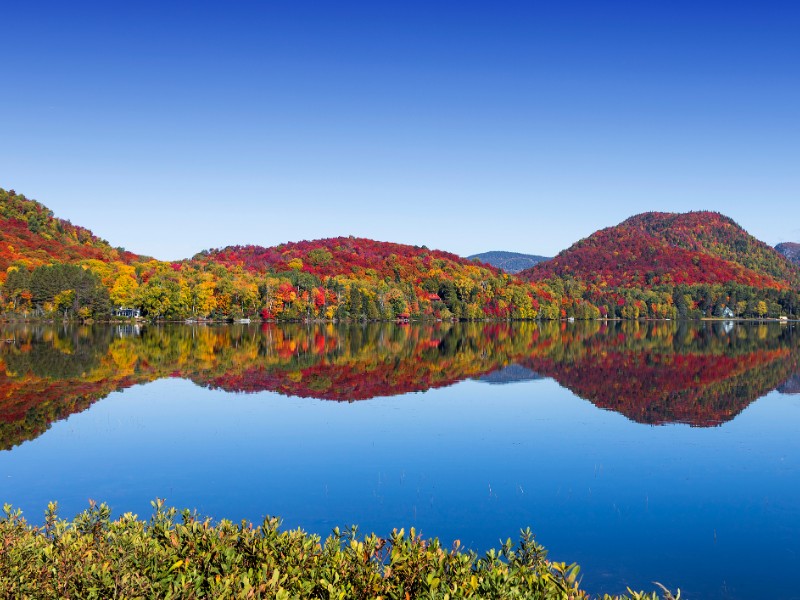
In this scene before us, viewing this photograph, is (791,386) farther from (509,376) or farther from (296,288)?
(296,288)

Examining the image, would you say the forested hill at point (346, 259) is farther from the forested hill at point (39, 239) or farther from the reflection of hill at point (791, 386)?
the reflection of hill at point (791, 386)

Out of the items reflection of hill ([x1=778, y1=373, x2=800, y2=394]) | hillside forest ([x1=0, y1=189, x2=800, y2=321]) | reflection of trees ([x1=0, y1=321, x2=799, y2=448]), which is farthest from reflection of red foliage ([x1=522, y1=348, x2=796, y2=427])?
hillside forest ([x1=0, y1=189, x2=800, y2=321])

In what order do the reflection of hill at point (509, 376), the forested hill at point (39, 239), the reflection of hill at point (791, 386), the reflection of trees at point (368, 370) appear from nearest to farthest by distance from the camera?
1. the reflection of trees at point (368, 370)
2. the reflection of hill at point (791, 386)
3. the reflection of hill at point (509, 376)
4. the forested hill at point (39, 239)

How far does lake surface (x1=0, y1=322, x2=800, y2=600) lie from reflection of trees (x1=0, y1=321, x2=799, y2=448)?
28 cm

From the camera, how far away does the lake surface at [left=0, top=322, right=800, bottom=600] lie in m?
12.8

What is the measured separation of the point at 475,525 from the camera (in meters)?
13.2

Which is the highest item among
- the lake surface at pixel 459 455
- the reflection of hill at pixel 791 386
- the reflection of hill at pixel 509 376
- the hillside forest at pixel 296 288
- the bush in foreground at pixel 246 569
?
the hillside forest at pixel 296 288

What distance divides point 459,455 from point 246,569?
12.7 metres

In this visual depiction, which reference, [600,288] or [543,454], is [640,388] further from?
[600,288]

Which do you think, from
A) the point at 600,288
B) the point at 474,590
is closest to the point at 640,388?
the point at 474,590

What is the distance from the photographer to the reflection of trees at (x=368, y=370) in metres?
27.1

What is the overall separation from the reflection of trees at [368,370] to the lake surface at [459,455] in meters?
0.28

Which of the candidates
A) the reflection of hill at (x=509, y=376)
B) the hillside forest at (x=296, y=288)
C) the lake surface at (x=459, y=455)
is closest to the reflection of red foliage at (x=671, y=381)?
the lake surface at (x=459, y=455)

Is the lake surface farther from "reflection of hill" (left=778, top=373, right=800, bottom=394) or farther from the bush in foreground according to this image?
the bush in foreground
